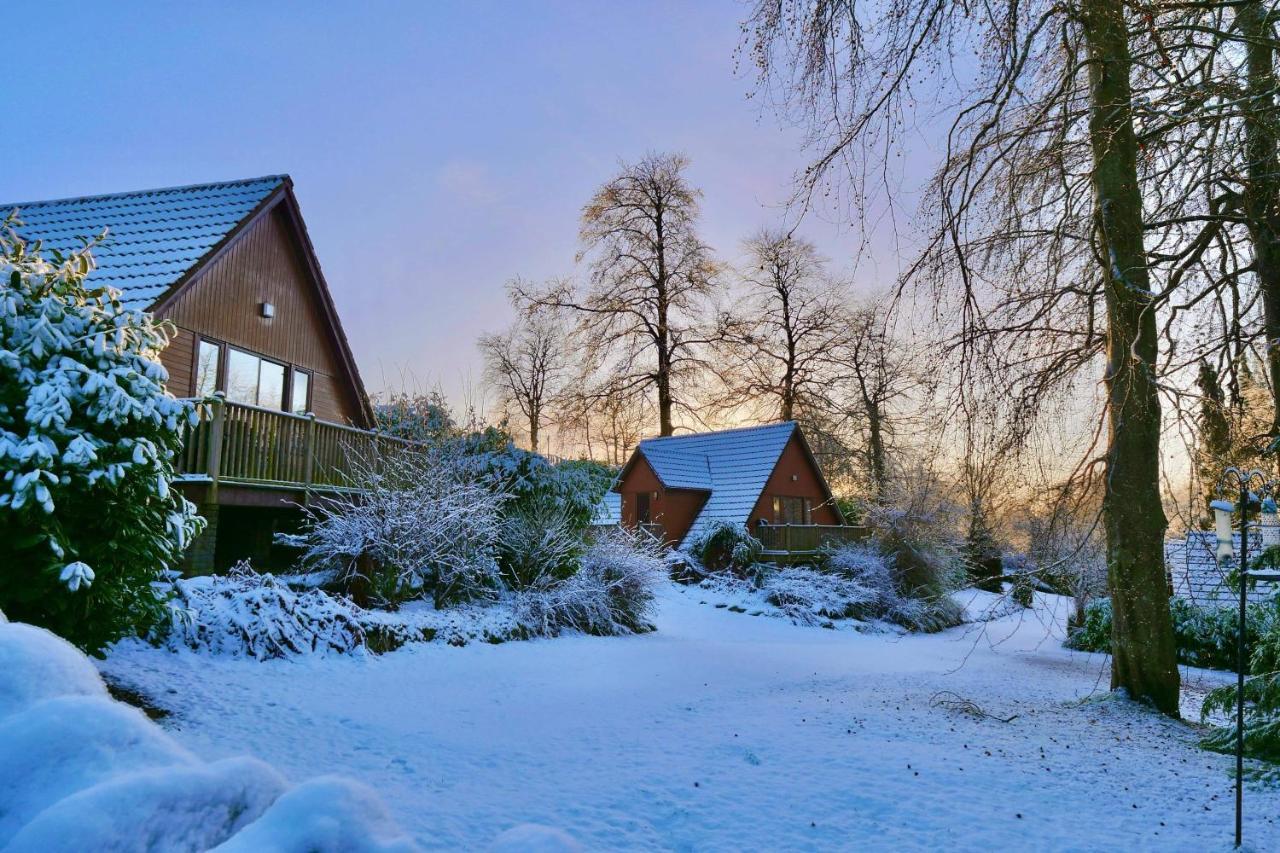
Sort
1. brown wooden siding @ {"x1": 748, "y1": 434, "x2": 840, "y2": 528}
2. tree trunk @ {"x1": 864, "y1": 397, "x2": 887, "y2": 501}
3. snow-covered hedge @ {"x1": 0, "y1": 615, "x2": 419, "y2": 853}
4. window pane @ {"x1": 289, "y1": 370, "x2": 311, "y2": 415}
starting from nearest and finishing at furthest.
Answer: snow-covered hedge @ {"x1": 0, "y1": 615, "x2": 419, "y2": 853} → window pane @ {"x1": 289, "y1": 370, "x2": 311, "y2": 415} → brown wooden siding @ {"x1": 748, "y1": 434, "x2": 840, "y2": 528} → tree trunk @ {"x1": 864, "y1": 397, "x2": 887, "y2": 501}

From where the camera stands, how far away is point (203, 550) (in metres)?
10.2

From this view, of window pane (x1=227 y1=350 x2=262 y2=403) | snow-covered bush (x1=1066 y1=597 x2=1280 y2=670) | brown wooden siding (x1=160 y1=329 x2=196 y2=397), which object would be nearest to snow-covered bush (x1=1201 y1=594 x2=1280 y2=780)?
snow-covered bush (x1=1066 y1=597 x2=1280 y2=670)

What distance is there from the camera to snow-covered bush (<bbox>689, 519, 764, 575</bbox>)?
21875 mm

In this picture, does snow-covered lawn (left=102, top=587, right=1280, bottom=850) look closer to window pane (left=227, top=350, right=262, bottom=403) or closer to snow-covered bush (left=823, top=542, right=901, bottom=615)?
window pane (left=227, top=350, right=262, bottom=403)

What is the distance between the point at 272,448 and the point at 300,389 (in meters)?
4.34

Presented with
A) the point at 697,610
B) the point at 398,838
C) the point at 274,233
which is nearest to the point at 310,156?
the point at 274,233

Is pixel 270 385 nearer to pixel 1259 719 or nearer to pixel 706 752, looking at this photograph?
pixel 706 752

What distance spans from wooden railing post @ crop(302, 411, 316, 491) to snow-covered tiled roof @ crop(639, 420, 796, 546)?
13.8 m

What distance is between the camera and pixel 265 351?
1432 cm

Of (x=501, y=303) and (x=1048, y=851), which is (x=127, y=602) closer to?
(x=1048, y=851)

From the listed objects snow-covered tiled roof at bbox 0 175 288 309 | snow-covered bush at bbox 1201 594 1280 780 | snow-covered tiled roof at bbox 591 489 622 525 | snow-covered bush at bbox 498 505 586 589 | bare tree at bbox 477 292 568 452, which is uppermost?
bare tree at bbox 477 292 568 452

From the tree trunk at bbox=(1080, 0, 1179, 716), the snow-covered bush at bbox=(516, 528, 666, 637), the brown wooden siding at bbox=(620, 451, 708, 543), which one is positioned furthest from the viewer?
the brown wooden siding at bbox=(620, 451, 708, 543)

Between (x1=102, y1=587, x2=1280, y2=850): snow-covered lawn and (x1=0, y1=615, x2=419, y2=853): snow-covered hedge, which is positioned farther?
(x1=102, y1=587, x2=1280, y2=850): snow-covered lawn

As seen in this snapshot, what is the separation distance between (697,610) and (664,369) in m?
14.7
